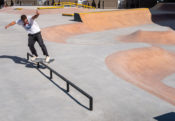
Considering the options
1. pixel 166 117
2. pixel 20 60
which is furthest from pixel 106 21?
pixel 166 117

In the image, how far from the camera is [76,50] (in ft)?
39.3

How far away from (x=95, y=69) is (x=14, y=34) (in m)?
8.96

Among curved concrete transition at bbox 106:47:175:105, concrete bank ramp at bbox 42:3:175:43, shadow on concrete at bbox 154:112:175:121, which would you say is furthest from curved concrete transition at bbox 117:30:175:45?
shadow on concrete at bbox 154:112:175:121

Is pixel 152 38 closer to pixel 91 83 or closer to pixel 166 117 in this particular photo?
pixel 91 83

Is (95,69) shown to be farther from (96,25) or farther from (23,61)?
(96,25)

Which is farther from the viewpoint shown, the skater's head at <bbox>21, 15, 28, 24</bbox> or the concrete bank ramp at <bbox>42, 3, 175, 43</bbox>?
the concrete bank ramp at <bbox>42, 3, 175, 43</bbox>

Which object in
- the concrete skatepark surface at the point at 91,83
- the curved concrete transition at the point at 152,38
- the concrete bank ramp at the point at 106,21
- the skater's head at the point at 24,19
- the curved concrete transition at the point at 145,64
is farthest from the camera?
the concrete bank ramp at the point at 106,21

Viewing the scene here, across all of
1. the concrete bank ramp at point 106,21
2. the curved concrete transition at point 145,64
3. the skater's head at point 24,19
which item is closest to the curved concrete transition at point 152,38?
the curved concrete transition at point 145,64

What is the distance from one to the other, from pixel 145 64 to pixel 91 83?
5616 millimetres

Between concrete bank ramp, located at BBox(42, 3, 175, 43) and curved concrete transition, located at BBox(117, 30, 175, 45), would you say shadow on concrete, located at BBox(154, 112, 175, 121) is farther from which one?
curved concrete transition, located at BBox(117, 30, 175, 45)

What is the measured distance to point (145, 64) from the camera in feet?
40.6

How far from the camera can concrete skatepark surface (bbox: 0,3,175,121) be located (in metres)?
5.72

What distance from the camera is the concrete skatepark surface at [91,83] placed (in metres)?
5.72

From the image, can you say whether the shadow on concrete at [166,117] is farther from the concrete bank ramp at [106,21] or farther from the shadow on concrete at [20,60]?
the concrete bank ramp at [106,21]
